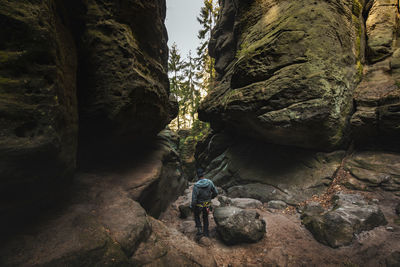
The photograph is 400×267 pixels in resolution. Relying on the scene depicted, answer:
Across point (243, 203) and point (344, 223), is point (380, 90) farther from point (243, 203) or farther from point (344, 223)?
point (243, 203)

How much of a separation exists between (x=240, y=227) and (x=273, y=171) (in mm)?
5061

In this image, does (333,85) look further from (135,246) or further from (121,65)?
(135,246)

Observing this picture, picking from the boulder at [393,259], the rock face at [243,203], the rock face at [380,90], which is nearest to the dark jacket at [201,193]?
the rock face at [243,203]

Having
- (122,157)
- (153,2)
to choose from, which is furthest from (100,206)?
(153,2)

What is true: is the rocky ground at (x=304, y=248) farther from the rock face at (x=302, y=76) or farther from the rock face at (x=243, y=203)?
the rock face at (x=302, y=76)

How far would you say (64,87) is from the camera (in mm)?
3869

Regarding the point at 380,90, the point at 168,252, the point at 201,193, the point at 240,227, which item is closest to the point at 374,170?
the point at 380,90

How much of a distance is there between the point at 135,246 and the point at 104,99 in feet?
14.3

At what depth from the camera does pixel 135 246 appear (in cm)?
398

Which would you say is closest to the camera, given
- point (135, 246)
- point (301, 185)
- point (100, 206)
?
point (135, 246)

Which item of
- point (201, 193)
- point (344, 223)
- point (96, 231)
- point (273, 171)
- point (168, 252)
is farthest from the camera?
point (273, 171)

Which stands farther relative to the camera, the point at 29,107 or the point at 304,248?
the point at 304,248

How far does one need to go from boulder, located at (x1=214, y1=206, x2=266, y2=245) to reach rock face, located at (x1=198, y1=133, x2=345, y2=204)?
10.6 feet

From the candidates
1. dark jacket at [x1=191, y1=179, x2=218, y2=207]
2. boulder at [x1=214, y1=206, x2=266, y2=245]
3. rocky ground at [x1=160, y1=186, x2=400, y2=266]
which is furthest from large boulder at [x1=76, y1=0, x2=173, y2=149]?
rocky ground at [x1=160, y1=186, x2=400, y2=266]
